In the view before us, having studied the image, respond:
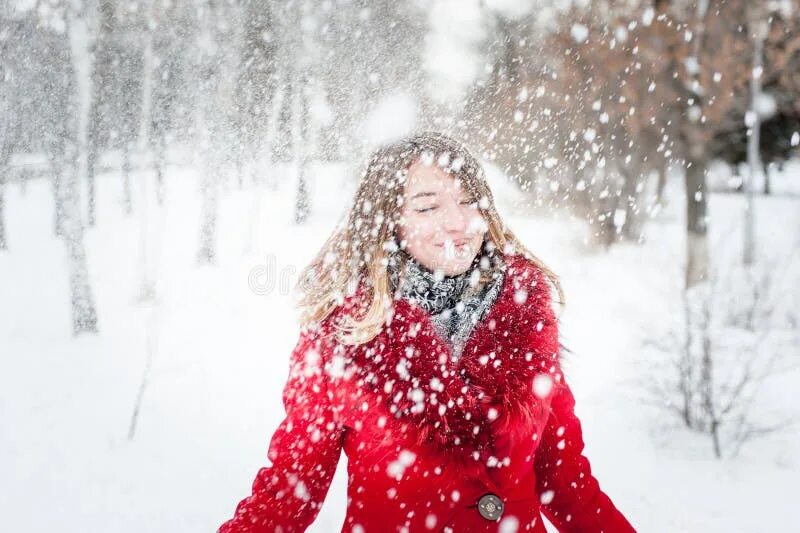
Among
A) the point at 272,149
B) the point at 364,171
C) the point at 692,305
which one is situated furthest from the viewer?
the point at 692,305

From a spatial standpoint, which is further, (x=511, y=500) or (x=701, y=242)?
(x=701, y=242)

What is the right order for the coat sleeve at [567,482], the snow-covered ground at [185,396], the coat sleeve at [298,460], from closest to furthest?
the coat sleeve at [298,460], the coat sleeve at [567,482], the snow-covered ground at [185,396]

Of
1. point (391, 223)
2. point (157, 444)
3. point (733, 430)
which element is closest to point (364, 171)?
point (391, 223)

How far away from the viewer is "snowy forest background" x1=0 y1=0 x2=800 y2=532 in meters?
1.68

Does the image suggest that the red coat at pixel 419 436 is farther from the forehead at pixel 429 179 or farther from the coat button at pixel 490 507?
the forehead at pixel 429 179

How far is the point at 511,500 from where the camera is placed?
0.85 metres

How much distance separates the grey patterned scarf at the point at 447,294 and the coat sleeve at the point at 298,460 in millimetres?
226

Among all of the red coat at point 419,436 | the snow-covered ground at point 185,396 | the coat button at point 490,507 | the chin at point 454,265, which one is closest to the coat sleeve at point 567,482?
the red coat at point 419,436

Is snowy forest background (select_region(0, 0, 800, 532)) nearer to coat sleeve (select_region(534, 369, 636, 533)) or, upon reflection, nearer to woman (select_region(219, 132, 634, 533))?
woman (select_region(219, 132, 634, 533))

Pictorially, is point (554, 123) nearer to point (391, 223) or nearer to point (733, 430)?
point (733, 430)

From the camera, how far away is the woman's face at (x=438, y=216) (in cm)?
94

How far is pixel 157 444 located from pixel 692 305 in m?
2.36

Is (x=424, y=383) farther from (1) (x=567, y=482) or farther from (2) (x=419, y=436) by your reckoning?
(1) (x=567, y=482)

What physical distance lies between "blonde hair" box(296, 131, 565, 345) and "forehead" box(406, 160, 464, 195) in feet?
0.04
